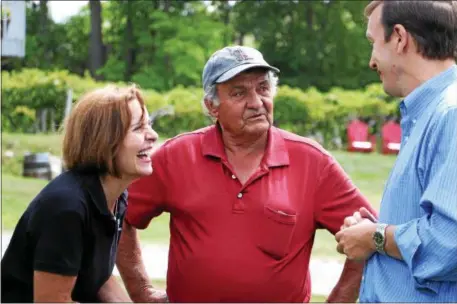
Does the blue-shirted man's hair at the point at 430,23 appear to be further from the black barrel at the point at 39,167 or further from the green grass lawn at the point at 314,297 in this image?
the black barrel at the point at 39,167

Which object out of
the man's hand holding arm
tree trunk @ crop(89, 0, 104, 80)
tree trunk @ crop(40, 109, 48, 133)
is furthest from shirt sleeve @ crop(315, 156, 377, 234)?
tree trunk @ crop(89, 0, 104, 80)

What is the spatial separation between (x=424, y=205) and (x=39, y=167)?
50.3 ft

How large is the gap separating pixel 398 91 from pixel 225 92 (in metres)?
1.23

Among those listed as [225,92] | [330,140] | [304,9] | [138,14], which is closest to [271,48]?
[304,9]

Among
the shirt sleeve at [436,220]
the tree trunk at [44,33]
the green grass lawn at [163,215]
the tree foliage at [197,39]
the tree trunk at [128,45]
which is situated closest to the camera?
the shirt sleeve at [436,220]

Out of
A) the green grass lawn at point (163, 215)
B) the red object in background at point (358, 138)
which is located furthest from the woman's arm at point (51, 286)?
the red object in background at point (358, 138)

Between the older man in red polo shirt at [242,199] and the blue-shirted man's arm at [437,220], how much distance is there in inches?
42.6

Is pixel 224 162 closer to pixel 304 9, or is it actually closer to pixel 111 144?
pixel 111 144

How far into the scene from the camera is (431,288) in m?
2.90

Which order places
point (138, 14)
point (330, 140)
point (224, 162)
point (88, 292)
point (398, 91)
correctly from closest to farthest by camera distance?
point (398, 91) → point (88, 292) → point (224, 162) → point (330, 140) → point (138, 14)

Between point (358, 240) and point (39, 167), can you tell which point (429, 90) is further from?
point (39, 167)

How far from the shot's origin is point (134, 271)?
14.0 feet

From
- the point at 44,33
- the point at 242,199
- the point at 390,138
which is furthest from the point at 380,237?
the point at 44,33

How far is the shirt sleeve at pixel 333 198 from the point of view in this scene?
3971 mm
